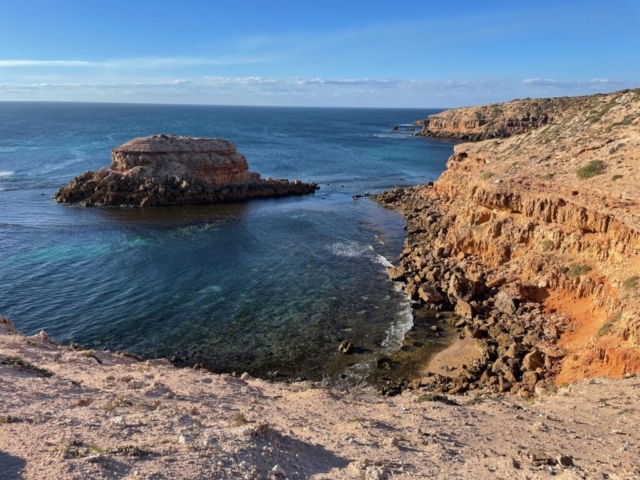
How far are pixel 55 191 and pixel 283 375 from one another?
5696 cm

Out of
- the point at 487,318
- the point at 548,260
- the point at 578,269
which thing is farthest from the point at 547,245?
the point at 487,318

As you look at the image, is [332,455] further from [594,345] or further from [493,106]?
[493,106]

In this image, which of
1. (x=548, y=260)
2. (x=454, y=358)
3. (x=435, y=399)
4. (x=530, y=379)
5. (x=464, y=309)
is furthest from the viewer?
(x=464, y=309)

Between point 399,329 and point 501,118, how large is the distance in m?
136

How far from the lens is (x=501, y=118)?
14512 cm

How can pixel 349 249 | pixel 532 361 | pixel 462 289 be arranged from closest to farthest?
pixel 532 361, pixel 462 289, pixel 349 249

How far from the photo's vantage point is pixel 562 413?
50.4 feet

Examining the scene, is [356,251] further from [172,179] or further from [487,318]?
[172,179]

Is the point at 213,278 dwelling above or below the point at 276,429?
below

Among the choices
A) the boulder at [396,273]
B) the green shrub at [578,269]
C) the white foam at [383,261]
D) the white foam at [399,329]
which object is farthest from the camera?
the white foam at [383,261]

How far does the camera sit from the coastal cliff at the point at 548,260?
21.6 m

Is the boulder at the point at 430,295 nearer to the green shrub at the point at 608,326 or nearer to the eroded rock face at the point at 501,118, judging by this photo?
the green shrub at the point at 608,326

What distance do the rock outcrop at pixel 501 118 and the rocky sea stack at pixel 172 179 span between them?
89.5 meters

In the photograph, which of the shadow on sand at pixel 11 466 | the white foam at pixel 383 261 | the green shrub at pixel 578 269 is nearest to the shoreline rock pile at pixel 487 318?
the white foam at pixel 383 261
